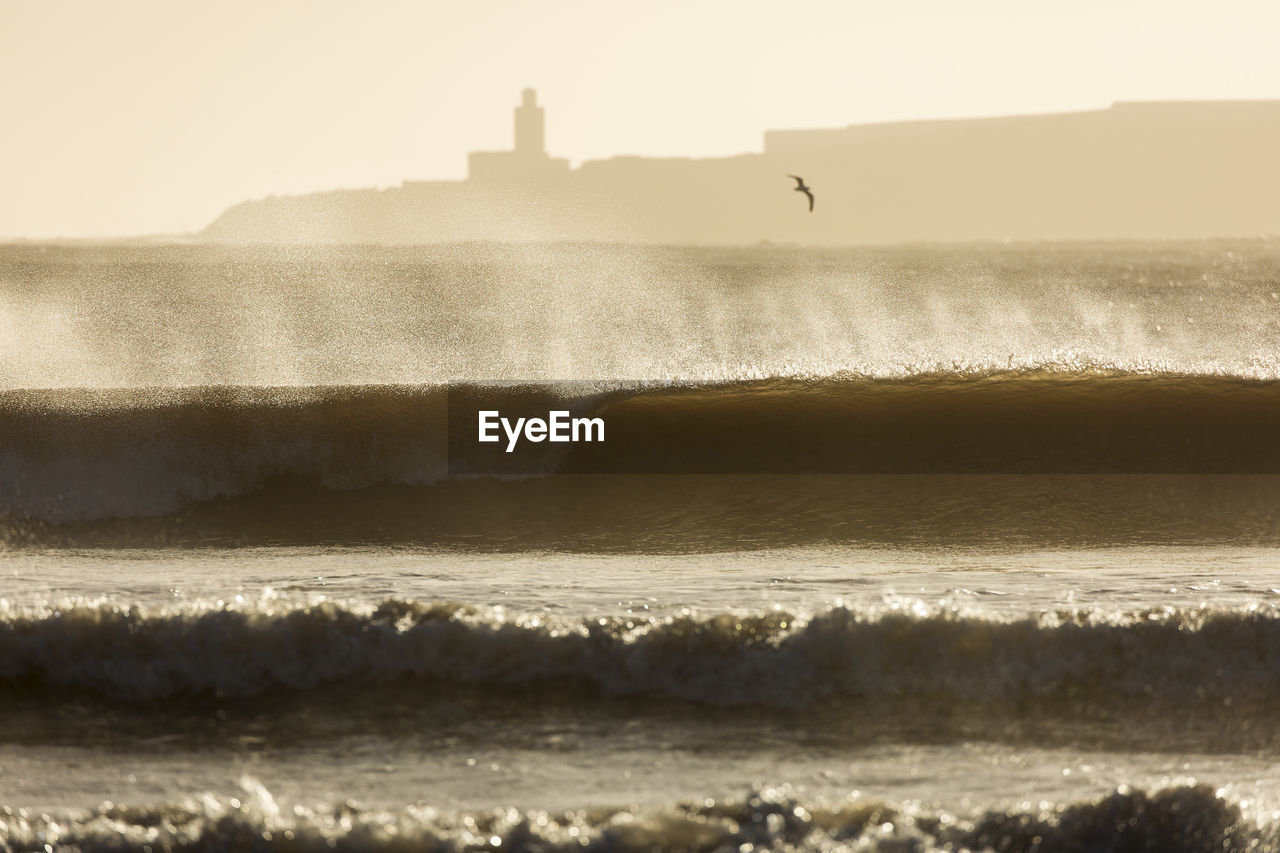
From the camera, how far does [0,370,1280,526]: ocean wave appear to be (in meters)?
11.0

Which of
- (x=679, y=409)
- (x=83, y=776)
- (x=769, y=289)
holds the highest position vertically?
(x=769, y=289)

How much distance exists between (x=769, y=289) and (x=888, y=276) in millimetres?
8394

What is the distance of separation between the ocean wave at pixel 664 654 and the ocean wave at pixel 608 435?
461 cm

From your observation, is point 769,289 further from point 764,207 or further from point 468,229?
point 764,207

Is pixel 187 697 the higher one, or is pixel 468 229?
pixel 468 229

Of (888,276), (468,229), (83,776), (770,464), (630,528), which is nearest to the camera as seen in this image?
(83,776)

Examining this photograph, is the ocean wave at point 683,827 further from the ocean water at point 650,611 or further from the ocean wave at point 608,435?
the ocean wave at point 608,435

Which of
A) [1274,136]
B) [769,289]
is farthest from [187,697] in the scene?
[1274,136]

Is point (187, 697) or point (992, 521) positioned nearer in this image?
point (187, 697)

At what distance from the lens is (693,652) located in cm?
590

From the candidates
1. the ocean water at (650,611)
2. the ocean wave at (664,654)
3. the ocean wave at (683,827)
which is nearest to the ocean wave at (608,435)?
the ocean water at (650,611)

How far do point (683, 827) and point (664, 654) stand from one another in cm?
159

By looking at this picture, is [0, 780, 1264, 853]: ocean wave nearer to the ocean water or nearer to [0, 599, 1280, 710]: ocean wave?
the ocean water

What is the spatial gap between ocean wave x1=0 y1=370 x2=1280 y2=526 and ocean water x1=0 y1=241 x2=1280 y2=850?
4 centimetres
